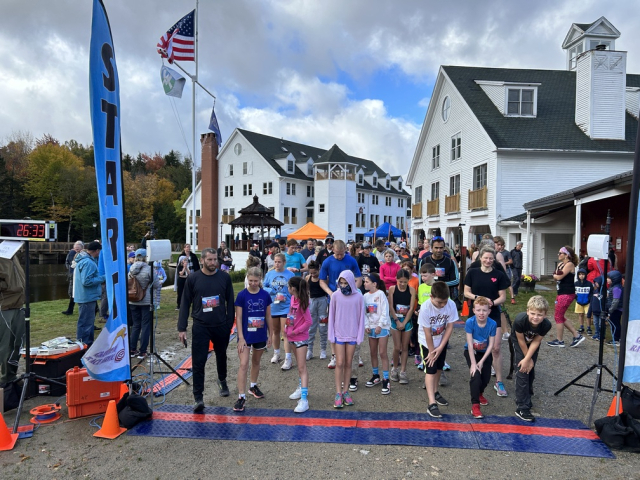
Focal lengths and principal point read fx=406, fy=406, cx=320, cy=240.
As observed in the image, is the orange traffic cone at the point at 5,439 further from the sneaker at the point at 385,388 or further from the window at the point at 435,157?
the window at the point at 435,157

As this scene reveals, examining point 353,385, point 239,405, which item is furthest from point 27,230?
point 353,385

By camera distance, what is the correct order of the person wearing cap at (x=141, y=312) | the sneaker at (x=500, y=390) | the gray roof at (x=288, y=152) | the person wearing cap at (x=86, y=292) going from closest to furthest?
1. the sneaker at (x=500, y=390)
2. the person wearing cap at (x=86, y=292)
3. the person wearing cap at (x=141, y=312)
4. the gray roof at (x=288, y=152)

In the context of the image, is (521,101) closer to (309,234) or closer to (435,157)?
(435,157)

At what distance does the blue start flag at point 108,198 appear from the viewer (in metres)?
4.59

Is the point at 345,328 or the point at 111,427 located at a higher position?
the point at 345,328

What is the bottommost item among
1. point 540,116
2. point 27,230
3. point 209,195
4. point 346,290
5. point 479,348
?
point 479,348

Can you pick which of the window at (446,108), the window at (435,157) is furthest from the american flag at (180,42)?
the window at (435,157)

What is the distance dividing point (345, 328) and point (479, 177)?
18.7m

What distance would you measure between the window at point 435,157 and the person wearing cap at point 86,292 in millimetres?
23423

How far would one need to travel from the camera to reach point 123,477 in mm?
3783

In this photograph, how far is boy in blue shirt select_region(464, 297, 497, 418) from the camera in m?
4.86

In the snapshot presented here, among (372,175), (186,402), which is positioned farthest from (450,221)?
(372,175)

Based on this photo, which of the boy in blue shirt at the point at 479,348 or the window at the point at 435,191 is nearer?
the boy in blue shirt at the point at 479,348

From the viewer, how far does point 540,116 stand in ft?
70.0
